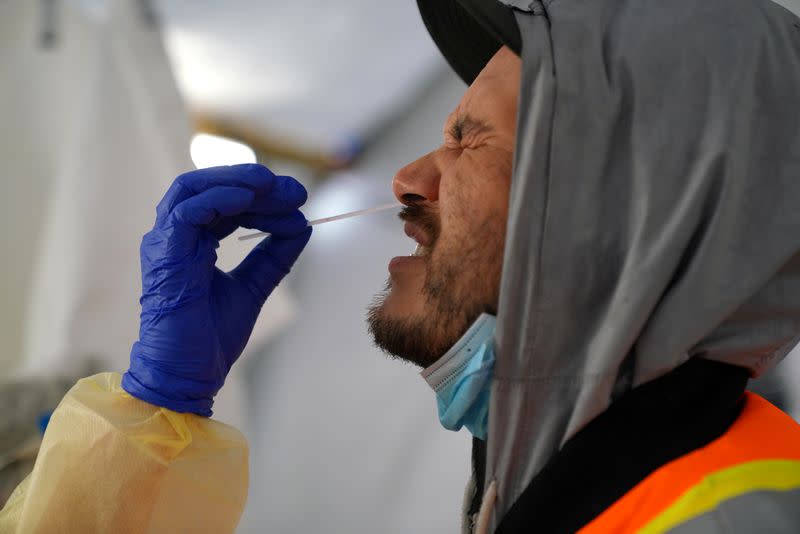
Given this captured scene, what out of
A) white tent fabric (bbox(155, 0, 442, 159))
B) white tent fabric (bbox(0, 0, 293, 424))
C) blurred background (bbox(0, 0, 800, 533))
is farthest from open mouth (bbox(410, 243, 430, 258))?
white tent fabric (bbox(155, 0, 442, 159))

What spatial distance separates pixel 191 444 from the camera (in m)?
0.89

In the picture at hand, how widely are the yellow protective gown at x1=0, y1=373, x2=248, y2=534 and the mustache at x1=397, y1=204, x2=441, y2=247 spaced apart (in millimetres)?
378

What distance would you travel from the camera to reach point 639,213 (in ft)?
2.36

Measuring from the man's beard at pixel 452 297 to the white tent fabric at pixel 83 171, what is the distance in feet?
2.27

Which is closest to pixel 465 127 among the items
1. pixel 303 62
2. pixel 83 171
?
pixel 83 171

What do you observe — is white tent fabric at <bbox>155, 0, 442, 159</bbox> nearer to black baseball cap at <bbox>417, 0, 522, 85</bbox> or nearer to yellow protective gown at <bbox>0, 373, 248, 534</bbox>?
black baseball cap at <bbox>417, 0, 522, 85</bbox>

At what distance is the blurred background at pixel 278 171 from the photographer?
5.16 ft

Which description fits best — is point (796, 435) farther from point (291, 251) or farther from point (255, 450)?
point (255, 450)

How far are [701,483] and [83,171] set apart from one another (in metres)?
1.42

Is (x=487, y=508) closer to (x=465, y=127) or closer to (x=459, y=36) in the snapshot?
(x=465, y=127)

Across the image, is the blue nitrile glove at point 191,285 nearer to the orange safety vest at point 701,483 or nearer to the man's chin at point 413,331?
the man's chin at point 413,331

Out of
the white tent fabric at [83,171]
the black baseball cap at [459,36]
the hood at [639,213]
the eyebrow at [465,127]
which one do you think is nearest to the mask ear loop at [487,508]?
the hood at [639,213]

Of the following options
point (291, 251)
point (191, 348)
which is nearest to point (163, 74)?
point (291, 251)

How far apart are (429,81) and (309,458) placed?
3.86ft
